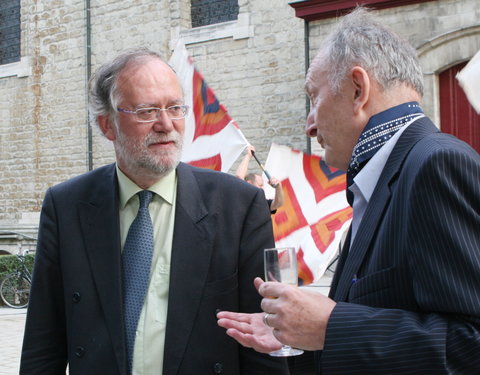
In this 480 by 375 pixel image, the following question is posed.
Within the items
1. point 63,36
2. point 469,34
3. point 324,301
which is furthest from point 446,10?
point 324,301

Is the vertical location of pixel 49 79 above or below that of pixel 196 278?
above

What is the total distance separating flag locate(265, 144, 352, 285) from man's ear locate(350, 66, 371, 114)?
5130mm

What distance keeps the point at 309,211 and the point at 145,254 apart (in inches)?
211

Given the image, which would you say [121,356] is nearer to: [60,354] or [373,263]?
[60,354]

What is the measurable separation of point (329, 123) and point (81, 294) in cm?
104

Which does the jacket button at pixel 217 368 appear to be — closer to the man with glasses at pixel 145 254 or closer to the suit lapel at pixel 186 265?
the man with glasses at pixel 145 254

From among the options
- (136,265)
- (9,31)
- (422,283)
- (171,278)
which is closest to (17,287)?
(9,31)

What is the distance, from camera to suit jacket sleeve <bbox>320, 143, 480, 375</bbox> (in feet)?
5.30

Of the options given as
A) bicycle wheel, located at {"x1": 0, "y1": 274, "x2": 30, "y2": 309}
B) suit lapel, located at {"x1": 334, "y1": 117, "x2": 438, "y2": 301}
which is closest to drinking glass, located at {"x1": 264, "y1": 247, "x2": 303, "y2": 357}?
suit lapel, located at {"x1": 334, "y1": 117, "x2": 438, "y2": 301}

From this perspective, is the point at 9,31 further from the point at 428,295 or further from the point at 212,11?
the point at 428,295

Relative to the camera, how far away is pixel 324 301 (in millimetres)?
1769

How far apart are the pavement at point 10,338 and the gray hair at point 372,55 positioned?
224 inches

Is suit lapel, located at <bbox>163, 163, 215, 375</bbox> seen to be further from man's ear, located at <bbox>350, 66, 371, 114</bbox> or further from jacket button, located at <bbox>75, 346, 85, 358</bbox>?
man's ear, located at <bbox>350, 66, 371, 114</bbox>

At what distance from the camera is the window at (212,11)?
1534cm
